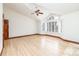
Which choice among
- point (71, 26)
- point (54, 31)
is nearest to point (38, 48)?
point (54, 31)

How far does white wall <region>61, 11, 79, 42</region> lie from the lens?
4.28 meters

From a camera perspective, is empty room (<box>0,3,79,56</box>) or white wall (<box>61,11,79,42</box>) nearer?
empty room (<box>0,3,79,56</box>)

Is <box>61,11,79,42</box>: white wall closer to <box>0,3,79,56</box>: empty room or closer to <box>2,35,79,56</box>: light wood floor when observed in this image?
<box>0,3,79,56</box>: empty room

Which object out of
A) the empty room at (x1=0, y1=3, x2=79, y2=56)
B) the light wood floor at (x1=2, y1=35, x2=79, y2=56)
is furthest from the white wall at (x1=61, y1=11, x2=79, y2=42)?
the light wood floor at (x1=2, y1=35, x2=79, y2=56)

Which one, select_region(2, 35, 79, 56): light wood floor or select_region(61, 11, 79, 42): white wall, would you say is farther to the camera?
select_region(61, 11, 79, 42): white wall

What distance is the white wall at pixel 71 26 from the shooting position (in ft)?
14.1

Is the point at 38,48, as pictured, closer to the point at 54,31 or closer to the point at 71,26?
the point at 54,31

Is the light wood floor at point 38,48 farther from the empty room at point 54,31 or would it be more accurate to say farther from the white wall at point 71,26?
the white wall at point 71,26

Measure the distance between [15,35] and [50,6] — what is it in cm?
213

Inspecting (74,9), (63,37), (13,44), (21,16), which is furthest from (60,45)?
(21,16)

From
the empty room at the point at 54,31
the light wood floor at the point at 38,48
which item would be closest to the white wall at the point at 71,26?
the empty room at the point at 54,31

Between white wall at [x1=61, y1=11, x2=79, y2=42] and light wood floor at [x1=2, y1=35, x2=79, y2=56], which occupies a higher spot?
white wall at [x1=61, y1=11, x2=79, y2=42]

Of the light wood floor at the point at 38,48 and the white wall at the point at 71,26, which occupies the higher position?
the white wall at the point at 71,26

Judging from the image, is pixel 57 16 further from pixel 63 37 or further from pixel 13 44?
pixel 13 44
